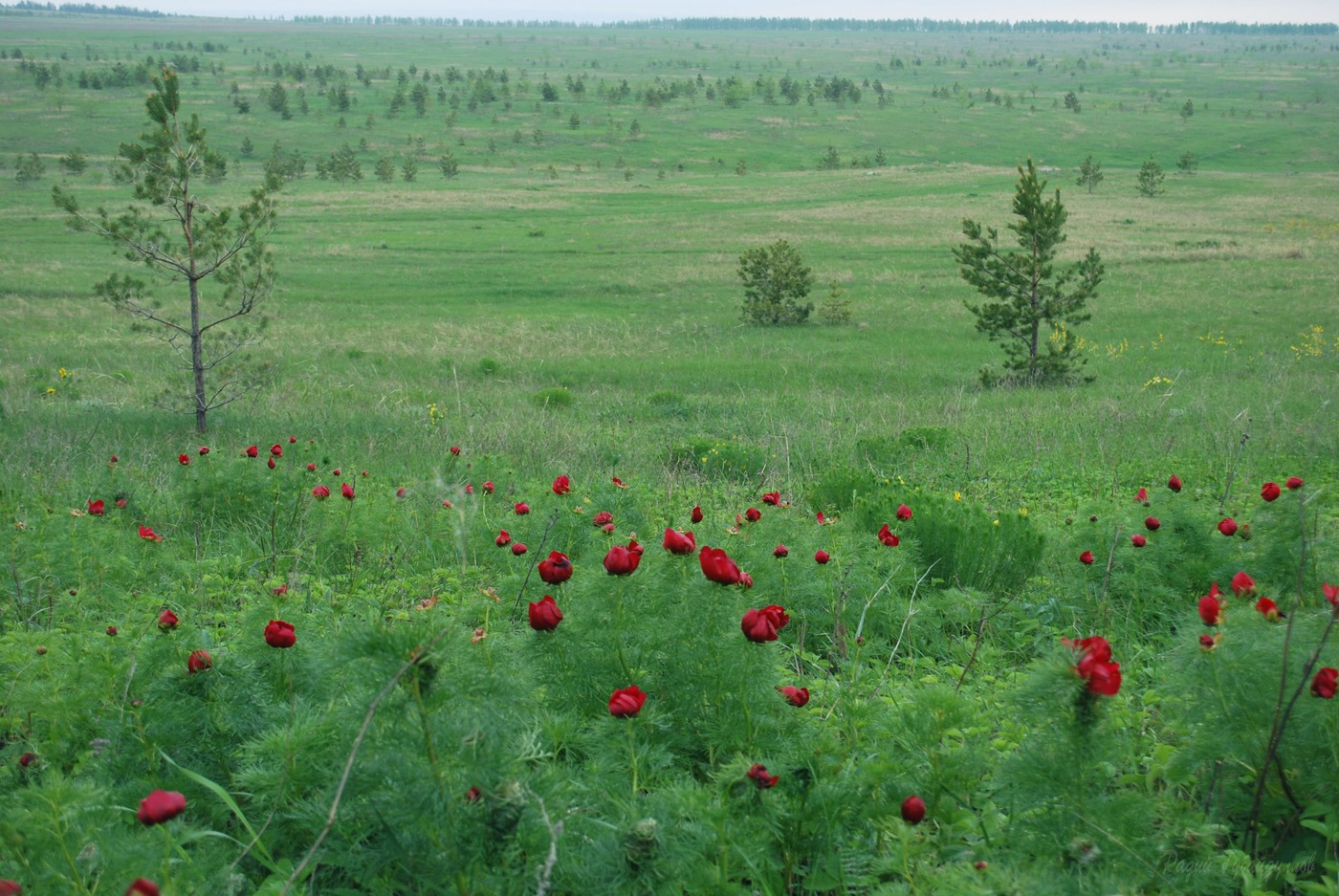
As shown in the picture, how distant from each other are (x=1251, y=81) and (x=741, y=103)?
7714 cm

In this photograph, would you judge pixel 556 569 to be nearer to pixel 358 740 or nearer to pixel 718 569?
pixel 718 569

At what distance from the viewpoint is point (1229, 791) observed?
2.33m

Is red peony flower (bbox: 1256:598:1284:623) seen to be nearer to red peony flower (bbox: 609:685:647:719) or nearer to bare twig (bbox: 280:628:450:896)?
red peony flower (bbox: 609:685:647:719)

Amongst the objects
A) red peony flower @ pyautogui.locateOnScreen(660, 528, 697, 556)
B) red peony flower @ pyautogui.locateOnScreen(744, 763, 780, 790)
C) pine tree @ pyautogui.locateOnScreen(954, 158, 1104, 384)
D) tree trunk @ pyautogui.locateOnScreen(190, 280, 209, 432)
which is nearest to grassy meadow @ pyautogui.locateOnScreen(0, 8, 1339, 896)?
red peony flower @ pyautogui.locateOnScreen(744, 763, 780, 790)

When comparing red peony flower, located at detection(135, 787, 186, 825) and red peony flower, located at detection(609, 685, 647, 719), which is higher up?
red peony flower, located at detection(135, 787, 186, 825)

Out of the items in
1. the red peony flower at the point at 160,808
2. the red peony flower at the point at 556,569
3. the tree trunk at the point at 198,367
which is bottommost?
the tree trunk at the point at 198,367

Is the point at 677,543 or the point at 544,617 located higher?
the point at 677,543

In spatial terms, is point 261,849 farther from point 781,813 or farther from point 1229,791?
point 1229,791

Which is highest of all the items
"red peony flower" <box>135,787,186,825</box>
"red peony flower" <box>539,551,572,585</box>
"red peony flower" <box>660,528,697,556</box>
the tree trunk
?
"red peony flower" <box>660,528,697,556</box>

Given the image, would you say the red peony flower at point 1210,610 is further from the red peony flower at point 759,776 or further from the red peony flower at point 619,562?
the red peony flower at point 619,562

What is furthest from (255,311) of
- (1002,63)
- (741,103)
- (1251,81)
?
(1002,63)

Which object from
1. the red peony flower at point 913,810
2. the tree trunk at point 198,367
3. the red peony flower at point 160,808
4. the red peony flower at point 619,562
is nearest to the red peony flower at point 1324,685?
the red peony flower at point 913,810

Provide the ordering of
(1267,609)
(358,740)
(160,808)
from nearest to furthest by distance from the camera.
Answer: (160,808) < (358,740) < (1267,609)

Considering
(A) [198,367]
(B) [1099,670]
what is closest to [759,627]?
(B) [1099,670]
